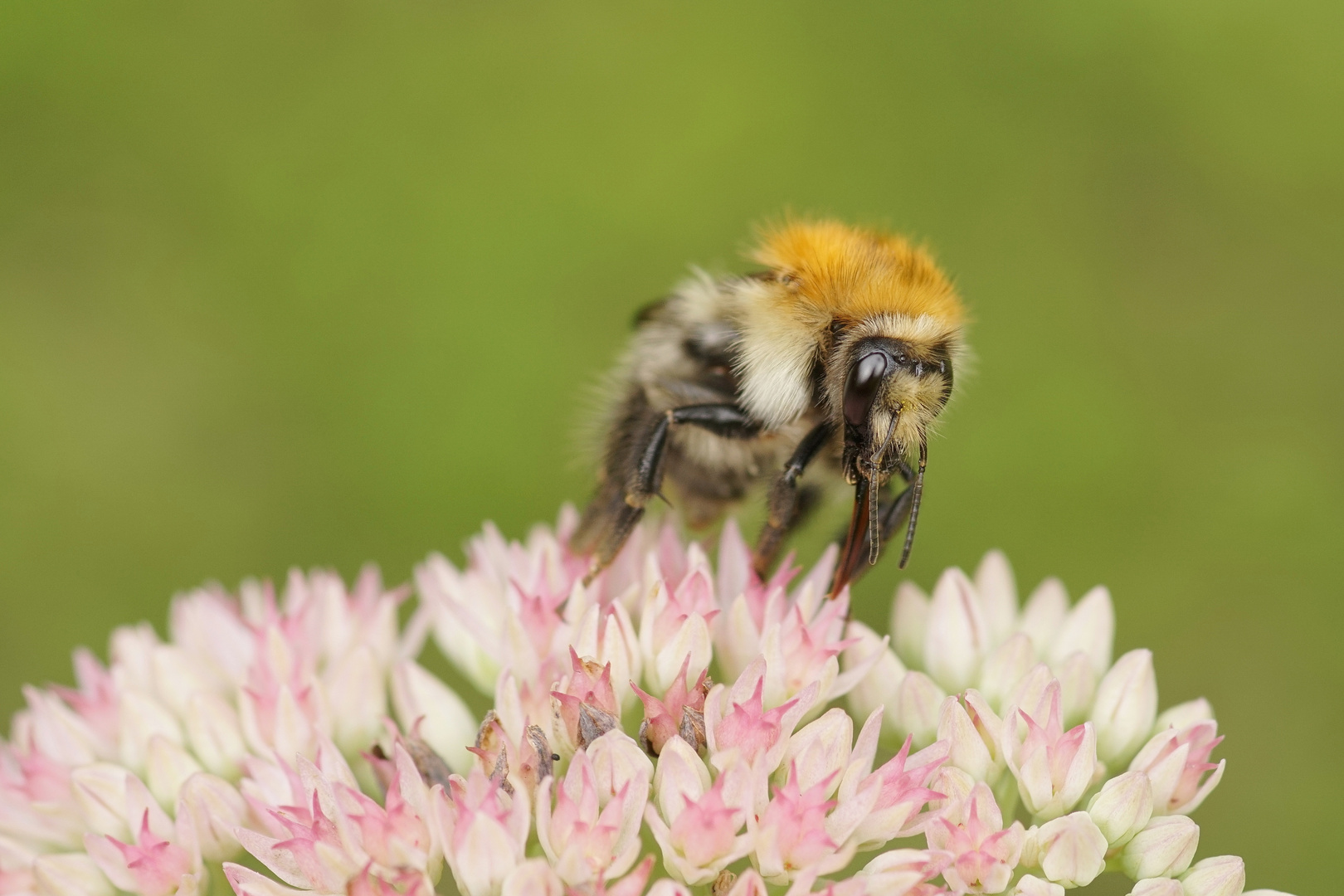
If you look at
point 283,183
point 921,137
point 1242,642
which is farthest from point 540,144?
point 1242,642

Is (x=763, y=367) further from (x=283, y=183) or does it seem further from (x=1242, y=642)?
(x=283, y=183)

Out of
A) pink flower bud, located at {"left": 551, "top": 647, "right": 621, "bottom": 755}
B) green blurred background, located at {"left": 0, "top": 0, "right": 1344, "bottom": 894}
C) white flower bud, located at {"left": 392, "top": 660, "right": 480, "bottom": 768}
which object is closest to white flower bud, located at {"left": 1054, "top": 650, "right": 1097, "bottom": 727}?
pink flower bud, located at {"left": 551, "top": 647, "right": 621, "bottom": 755}

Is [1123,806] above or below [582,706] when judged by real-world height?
below

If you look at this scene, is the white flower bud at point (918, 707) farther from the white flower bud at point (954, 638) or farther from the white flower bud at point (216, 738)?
the white flower bud at point (216, 738)

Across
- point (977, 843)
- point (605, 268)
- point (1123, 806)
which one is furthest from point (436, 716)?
point (605, 268)

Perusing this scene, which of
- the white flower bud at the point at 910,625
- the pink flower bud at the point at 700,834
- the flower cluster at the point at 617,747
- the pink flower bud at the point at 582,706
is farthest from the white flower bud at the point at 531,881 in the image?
the white flower bud at the point at 910,625

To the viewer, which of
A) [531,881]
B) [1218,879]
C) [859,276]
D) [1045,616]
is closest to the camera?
[531,881]

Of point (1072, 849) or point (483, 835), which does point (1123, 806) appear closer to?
point (1072, 849)
